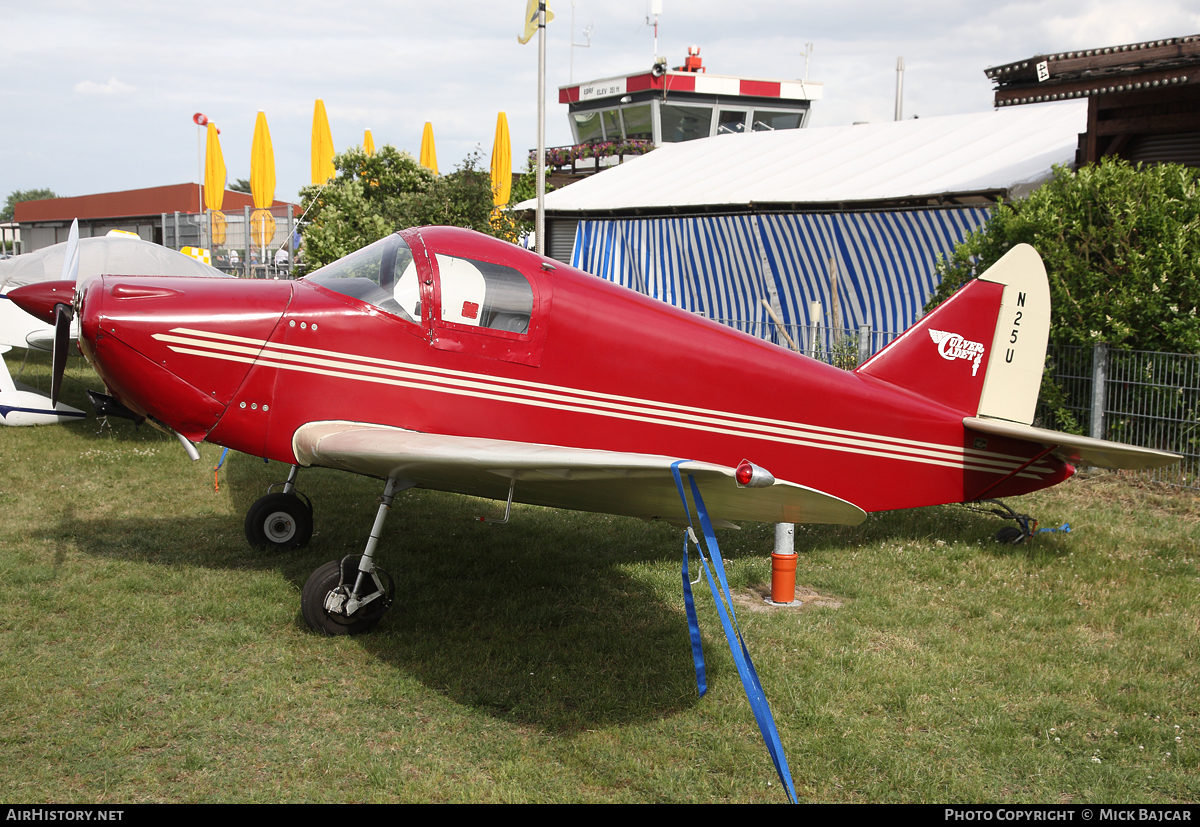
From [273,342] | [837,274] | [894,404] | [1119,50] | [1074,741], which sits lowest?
[1074,741]

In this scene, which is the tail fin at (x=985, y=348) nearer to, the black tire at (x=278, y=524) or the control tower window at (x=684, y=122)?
the black tire at (x=278, y=524)

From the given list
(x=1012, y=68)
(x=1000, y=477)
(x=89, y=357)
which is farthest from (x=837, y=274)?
(x=89, y=357)

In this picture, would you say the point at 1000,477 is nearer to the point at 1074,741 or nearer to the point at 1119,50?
the point at 1074,741

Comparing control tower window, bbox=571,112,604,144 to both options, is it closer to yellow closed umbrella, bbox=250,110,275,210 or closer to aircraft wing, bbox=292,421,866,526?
yellow closed umbrella, bbox=250,110,275,210

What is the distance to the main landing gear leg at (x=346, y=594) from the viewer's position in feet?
15.6

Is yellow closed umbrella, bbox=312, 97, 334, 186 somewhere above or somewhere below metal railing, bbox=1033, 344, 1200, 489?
above

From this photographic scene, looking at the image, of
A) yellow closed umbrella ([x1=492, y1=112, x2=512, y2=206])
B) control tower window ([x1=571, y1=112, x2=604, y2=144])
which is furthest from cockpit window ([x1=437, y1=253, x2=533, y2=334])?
control tower window ([x1=571, y1=112, x2=604, y2=144])

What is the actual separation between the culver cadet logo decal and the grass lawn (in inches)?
59.4

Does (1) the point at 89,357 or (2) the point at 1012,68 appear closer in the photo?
(1) the point at 89,357

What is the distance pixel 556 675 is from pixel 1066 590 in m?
3.65

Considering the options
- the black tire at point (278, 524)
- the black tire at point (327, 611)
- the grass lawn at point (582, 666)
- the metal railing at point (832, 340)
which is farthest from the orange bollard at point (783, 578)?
the metal railing at point (832, 340)

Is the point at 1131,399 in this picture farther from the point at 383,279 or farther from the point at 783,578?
the point at 383,279

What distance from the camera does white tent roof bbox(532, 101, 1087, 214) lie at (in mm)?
12703

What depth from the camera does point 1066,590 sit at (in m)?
5.71
